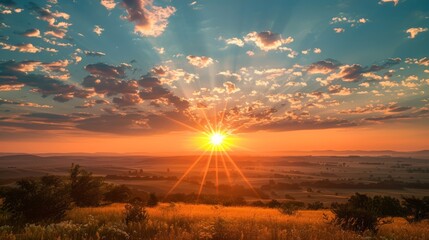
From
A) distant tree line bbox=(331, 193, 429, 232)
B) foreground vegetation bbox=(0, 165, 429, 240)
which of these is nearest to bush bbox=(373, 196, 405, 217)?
distant tree line bbox=(331, 193, 429, 232)

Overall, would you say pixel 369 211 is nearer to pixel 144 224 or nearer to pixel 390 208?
pixel 144 224

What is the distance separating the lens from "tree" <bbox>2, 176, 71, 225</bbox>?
494 inches

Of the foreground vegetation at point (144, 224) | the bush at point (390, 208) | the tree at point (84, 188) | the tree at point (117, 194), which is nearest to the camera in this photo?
the foreground vegetation at point (144, 224)

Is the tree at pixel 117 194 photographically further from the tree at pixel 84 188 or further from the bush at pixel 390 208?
the bush at pixel 390 208

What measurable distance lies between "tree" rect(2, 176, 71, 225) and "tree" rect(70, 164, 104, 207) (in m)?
11.6

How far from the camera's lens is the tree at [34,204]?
41.2ft

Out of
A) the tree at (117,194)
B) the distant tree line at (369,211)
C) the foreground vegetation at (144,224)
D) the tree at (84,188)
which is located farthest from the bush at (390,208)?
the tree at (84,188)

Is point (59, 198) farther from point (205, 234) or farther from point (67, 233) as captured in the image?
point (205, 234)

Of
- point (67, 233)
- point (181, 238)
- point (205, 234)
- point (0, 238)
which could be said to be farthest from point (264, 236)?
point (0, 238)

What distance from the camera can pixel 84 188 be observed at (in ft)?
82.1

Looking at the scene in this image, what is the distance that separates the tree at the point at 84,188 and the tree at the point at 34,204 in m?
11.6

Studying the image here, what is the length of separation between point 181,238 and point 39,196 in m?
7.72

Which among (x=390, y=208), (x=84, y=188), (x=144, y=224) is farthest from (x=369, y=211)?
(x=390, y=208)

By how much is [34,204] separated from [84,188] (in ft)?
42.6
